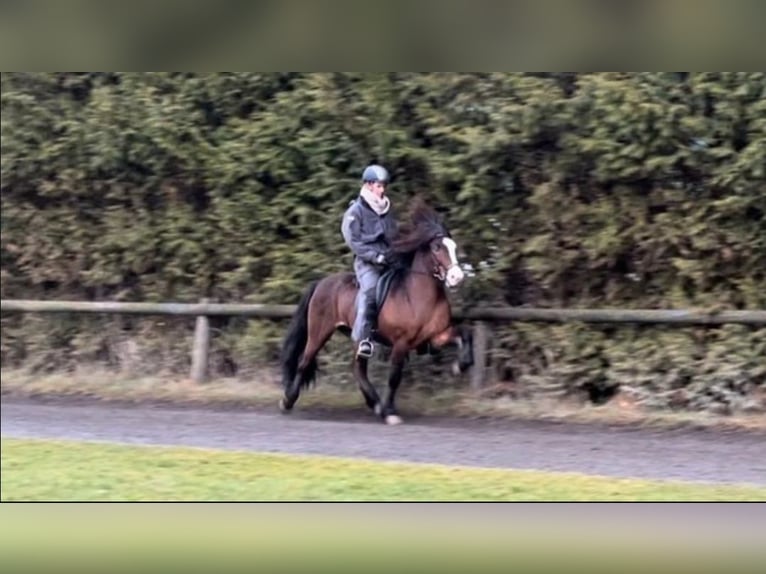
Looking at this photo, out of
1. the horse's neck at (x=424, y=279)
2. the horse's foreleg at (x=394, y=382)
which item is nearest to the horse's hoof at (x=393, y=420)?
the horse's foreleg at (x=394, y=382)

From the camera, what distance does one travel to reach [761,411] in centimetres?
949

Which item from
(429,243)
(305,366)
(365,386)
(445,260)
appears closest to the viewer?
(445,260)

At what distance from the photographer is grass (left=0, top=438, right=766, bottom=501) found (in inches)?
280

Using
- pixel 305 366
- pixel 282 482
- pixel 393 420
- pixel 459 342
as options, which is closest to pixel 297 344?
pixel 305 366

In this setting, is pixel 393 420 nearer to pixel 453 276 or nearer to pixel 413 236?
pixel 453 276

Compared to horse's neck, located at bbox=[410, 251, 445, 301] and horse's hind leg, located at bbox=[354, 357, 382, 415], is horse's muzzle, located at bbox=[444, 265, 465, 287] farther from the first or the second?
horse's hind leg, located at bbox=[354, 357, 382, 415]

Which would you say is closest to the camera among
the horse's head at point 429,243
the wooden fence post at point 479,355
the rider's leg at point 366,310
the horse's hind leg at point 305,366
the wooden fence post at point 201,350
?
the horse's head at point 429,243

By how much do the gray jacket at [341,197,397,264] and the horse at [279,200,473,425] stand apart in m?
0.13

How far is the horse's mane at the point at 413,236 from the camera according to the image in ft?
31.6

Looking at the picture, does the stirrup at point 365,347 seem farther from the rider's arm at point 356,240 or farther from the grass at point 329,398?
the grass at point 329,398

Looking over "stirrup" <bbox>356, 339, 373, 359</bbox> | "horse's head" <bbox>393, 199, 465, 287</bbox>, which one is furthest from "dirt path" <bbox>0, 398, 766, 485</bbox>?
"horse's head" <bbox>393, 199, 465, 287</bbox>

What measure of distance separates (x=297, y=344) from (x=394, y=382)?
3.34ft

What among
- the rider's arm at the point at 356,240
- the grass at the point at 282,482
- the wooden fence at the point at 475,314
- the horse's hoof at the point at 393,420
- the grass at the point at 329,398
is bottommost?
the grass at the point at 282,482

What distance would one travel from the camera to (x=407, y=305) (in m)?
9.73
